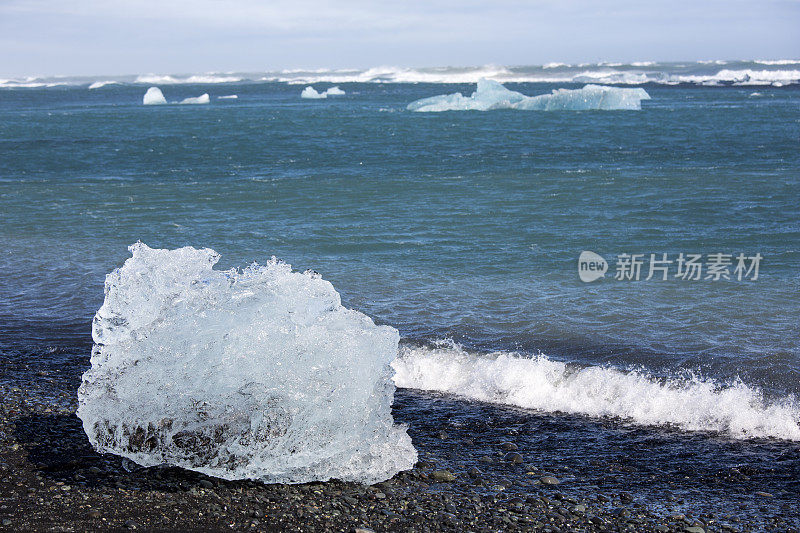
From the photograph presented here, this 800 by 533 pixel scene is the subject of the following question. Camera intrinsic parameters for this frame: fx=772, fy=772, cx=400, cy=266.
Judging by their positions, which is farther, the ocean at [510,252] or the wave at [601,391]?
the ocean at [510,252]

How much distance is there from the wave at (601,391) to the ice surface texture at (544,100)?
138ft

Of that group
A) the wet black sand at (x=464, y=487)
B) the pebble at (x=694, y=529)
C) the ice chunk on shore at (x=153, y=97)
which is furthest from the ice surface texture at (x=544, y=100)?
the pebble at (x=694, y=529)

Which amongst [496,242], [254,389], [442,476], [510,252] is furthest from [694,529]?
[496,242]

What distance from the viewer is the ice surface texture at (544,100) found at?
155ft

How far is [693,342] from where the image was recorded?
8.25m

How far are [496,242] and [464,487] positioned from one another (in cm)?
871

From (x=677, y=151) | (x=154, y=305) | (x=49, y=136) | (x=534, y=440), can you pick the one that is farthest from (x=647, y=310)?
(x=49, y=136)

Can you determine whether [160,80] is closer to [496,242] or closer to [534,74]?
[534,74]

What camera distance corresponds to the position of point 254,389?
489cm

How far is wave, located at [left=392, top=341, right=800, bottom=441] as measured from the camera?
6.34 m

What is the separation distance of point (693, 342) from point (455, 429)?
11.3 feet

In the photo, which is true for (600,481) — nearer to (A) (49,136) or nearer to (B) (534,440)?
(B) (534,440)

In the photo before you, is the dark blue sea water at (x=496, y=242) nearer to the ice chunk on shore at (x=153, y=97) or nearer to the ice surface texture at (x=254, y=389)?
the ice surface texture at (x=254, y=389)

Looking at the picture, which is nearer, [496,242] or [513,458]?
[513,458]
